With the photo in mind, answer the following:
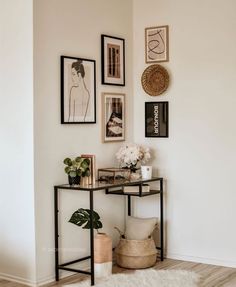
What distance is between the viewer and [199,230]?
513 cm

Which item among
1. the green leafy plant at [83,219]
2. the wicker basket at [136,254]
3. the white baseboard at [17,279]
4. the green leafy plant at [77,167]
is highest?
the green leafy plant at [77,167]

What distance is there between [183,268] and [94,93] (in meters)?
1.77

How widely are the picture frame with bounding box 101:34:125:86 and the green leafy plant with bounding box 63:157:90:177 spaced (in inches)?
35.3

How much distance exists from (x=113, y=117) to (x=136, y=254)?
131cm

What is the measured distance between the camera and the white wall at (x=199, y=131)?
4941 mm

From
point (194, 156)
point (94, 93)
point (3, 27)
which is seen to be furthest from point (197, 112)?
point (3, 27)

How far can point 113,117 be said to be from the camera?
5.25 meters

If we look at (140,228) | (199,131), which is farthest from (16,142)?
(199,131)

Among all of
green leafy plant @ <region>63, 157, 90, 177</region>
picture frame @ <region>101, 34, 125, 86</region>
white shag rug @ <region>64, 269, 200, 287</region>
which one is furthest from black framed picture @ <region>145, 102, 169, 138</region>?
white shag rug @ <region>64, 269, 200, 287</region>

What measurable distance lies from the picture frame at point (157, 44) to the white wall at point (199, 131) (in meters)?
0.05

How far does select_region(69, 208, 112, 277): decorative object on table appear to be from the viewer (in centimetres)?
452

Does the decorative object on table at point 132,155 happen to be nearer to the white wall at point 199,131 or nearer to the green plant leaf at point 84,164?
the white wall at point 199,131

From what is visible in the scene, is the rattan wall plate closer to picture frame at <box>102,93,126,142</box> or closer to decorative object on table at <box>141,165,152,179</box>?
picture frame at <box>102,93,126,142</box>

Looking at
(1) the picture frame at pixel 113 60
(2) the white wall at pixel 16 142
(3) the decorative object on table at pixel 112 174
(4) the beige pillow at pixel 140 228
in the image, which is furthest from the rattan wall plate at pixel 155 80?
(2) the white wall at pixel 16 142
